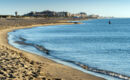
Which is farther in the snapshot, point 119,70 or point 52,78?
point 119,70

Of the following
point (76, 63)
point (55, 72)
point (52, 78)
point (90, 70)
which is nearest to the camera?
point (52, 78)

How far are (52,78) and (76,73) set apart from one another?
2.21 m

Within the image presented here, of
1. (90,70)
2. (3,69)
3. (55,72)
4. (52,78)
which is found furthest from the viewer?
(90,70)

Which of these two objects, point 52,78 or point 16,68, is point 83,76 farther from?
point 16,68

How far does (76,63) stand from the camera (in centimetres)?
1689

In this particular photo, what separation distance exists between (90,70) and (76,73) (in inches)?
71.6

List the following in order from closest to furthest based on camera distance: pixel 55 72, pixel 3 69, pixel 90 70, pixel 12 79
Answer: pixel 12 79
pixel 3 69
pixel 55 72
pixel 90 70

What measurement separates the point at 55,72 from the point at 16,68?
2412 mm

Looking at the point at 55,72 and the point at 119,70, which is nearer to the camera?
the point at 55,72

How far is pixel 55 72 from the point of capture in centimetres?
1300

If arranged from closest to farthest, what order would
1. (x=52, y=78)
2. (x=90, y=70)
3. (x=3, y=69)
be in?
(x=52, y=78)
(x=3, y=69)
(x=90, y=70)

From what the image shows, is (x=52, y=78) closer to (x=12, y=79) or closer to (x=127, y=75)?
(x=12, y=79)

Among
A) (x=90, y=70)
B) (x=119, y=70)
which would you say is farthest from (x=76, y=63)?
(x=119, y=70)

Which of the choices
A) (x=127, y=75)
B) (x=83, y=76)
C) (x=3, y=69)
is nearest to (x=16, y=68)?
(x=3, y=69)
